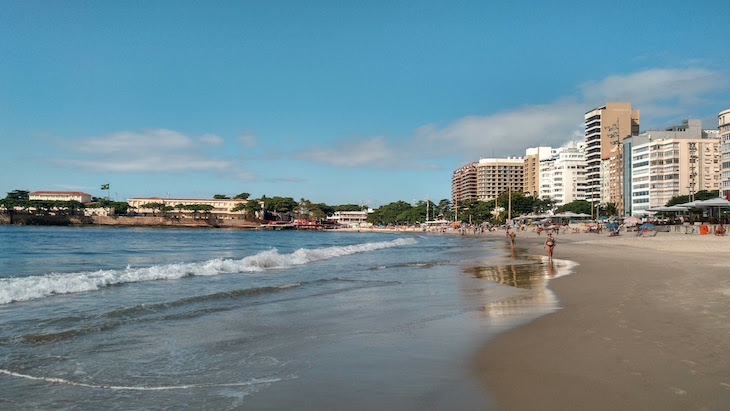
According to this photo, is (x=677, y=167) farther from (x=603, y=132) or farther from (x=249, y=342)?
(x=249, y=342)

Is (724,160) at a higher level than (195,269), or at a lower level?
higher

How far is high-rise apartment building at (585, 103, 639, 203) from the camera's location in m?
123

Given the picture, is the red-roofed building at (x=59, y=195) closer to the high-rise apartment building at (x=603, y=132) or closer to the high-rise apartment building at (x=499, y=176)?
the high-rise apartment building at (x=499, y=176)

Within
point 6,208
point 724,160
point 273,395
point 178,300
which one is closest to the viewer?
point 273,395

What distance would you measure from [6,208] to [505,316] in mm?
165536

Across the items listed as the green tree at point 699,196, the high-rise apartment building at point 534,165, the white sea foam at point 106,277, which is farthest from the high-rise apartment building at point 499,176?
the white sea foam at point 106,277

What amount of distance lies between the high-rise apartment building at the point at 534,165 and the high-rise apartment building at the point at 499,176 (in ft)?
49.1

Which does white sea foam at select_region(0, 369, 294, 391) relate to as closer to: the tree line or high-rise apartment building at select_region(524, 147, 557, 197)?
the tree line

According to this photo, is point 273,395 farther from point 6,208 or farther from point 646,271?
point 6,208

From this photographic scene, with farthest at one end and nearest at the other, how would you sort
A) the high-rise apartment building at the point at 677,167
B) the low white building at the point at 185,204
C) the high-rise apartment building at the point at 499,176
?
the high-rise apartment building at the point at 499,176, the low white building at the point at 185,204, the high-rise apartment building at the point at 677,167

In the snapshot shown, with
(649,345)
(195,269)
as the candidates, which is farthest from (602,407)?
(195,269)

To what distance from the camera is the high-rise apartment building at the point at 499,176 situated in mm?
192875

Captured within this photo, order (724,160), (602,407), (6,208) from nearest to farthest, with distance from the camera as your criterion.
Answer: (602,407)
(724,160)
(6,208)

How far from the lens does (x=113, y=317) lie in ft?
29.7
